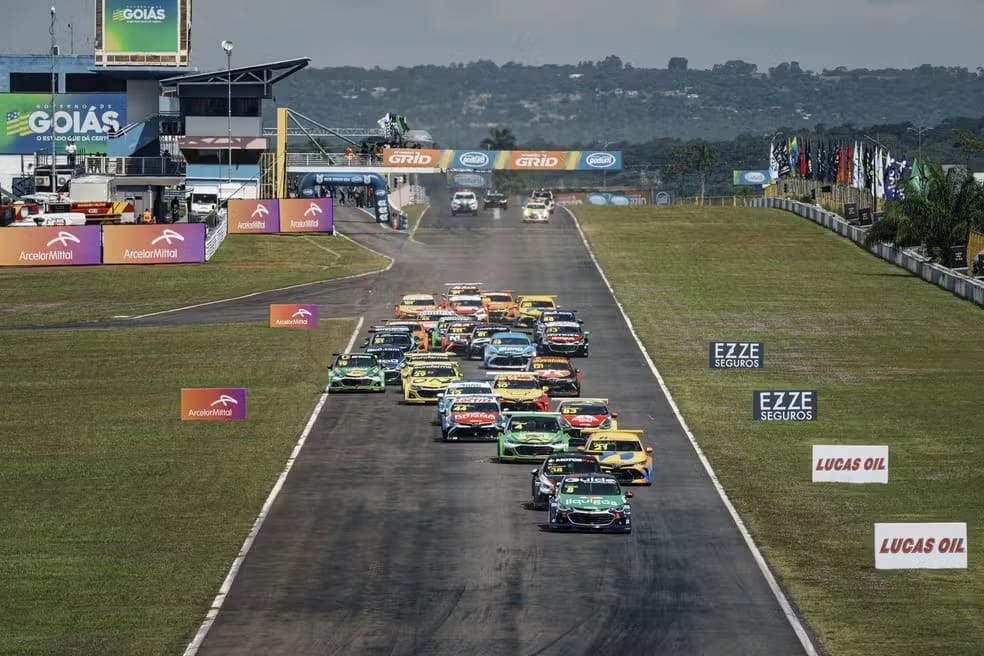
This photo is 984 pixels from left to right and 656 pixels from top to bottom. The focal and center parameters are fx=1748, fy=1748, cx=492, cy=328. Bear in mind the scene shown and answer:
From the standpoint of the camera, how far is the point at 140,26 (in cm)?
15212

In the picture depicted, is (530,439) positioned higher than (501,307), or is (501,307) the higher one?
(530,439)

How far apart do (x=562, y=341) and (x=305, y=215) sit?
4852cm

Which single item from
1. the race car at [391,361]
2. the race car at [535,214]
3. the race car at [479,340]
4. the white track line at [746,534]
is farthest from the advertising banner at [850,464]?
the race car at [535,214]

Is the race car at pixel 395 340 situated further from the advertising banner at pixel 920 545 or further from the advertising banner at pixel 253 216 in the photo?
the advertising banner at pixel 253 216

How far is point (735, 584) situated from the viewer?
31781 mm

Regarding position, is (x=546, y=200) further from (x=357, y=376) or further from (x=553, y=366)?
(x=357, y=376)

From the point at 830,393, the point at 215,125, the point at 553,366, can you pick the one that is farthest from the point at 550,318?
the point at 215,125

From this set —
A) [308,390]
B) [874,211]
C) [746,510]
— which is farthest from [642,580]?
[874,211]

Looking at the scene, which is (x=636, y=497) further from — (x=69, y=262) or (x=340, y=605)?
(x=69, y=262)

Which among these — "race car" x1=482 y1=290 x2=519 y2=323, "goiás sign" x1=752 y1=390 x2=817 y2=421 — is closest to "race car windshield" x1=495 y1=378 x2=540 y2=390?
"goiás sign" x1=752 y1=390 x2=817 y2=421

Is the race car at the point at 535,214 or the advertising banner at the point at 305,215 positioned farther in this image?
the race car at the point at 535,214

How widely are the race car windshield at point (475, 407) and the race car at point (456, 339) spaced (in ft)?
58.1

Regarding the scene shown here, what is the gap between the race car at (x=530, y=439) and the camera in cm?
4447

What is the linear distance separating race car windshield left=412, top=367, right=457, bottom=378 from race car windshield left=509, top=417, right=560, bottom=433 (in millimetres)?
10245
